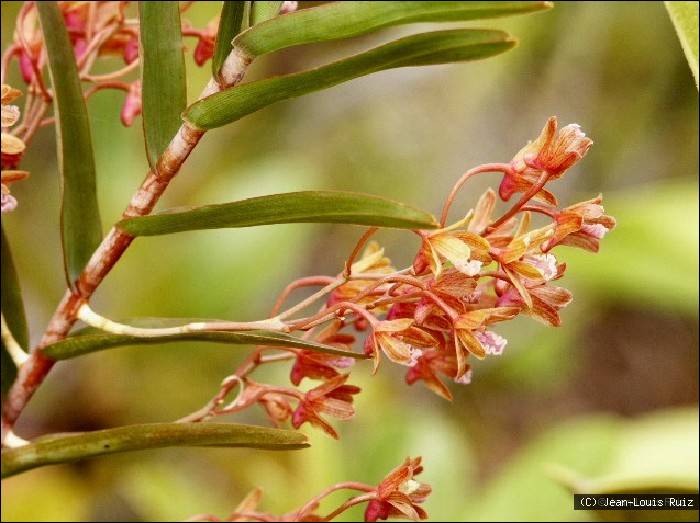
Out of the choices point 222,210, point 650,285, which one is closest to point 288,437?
point 222,210

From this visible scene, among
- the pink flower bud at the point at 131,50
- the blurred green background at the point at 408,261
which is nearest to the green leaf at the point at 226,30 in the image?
the pink flower bud at the point at 131,50

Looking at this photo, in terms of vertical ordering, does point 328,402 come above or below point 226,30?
below

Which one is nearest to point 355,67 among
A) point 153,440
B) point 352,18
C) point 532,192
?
point 352,18

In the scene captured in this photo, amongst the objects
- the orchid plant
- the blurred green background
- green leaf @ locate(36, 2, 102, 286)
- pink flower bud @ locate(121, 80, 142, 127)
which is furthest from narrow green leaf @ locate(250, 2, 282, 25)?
the blurred green background

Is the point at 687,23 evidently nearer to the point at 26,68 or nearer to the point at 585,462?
the point at 26,68

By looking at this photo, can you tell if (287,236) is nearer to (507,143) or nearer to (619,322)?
(507,143)

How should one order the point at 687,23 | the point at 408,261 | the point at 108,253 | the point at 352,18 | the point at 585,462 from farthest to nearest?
1. the point at 408,261
2. the point at 585,462
3. the point at 687,23
4. the point at 108,253
5. the point at 352,18

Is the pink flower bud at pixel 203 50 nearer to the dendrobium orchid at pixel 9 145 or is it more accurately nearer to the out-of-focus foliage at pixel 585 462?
the dendrobium orchid at pixel 9 145
